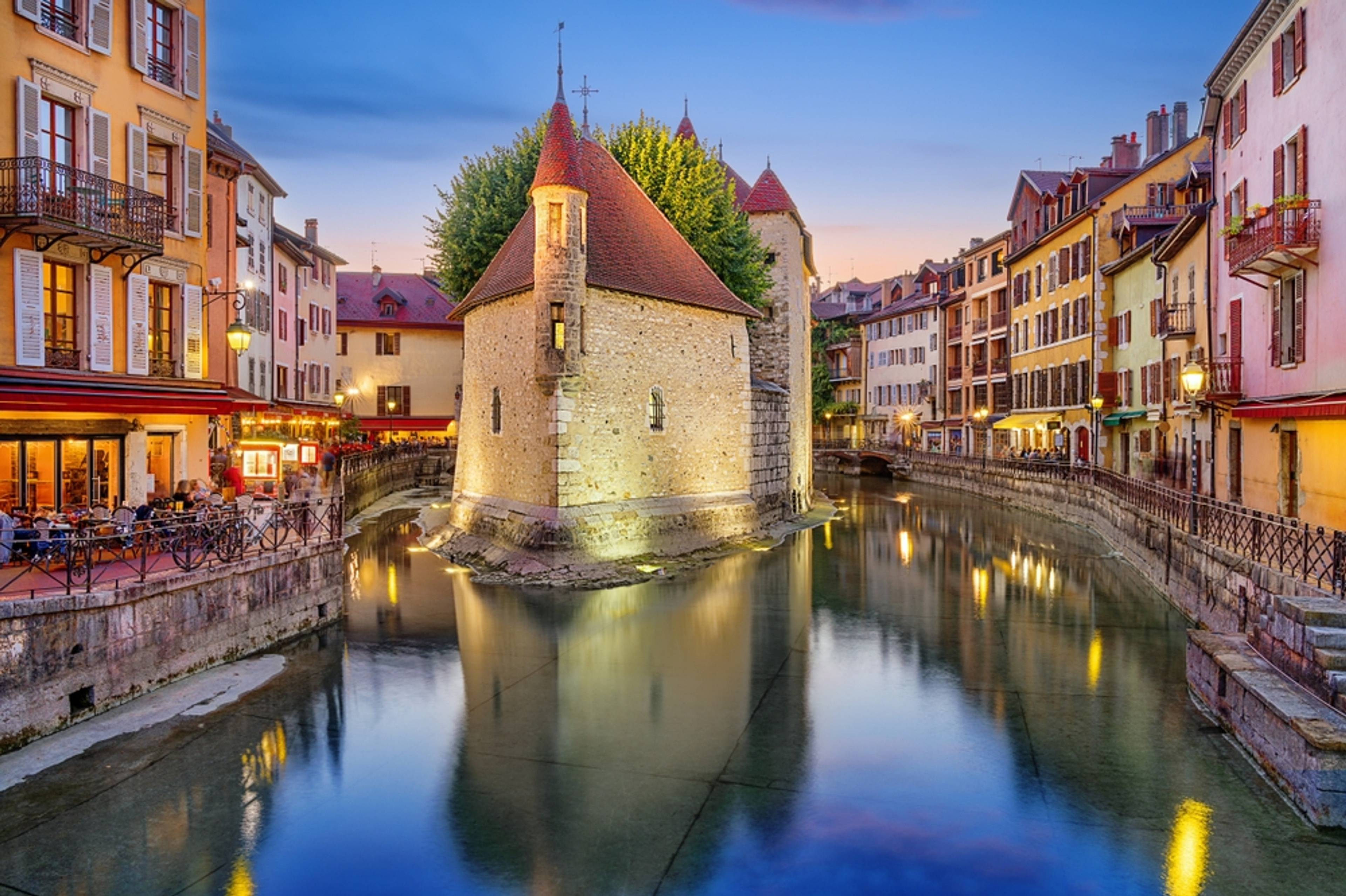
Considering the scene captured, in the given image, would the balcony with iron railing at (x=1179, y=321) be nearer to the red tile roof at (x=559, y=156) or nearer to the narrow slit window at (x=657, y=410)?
the narrow slit window at (x=657, y=410)

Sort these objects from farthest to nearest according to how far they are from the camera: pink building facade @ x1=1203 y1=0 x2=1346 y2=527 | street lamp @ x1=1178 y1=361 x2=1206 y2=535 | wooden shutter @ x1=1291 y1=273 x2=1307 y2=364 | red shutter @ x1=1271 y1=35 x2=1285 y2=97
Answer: red shutter @ x1=1271 y1=35 x2=1285 y2=97
wooden shutter @ x1=1291 y1=273 x2=1307 y2=364
pink building facade @ x1=1203 y1=0 x2=1346 y2=527
street lamp @ x1=1178 y1=361 x2=1206 y2=535

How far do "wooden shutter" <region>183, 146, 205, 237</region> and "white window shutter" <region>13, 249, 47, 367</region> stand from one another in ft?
11.1

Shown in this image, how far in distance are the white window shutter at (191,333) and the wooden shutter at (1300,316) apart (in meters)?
21.1

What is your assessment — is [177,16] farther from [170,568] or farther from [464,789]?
[464,789]

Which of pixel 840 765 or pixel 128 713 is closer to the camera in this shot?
pixel 840 765

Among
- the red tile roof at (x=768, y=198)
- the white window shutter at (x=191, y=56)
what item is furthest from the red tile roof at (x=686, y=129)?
the white window shutter at (x=191, y=56)

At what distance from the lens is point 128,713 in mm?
11406

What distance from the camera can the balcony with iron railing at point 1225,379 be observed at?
2209cm

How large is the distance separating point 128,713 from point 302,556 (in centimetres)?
485

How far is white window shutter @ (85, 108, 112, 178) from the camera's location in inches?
608

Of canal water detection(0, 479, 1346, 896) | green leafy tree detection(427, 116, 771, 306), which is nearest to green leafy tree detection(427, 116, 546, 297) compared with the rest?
green leafy tree detection(427, 116, 771, 306)

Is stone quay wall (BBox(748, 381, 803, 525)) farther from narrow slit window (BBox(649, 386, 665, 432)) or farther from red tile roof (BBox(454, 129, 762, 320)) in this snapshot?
narrow slit window (BBox(649, 386, 665, 432))

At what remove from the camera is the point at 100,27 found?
616 inches

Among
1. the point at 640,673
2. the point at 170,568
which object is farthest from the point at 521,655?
the point at 170,568
